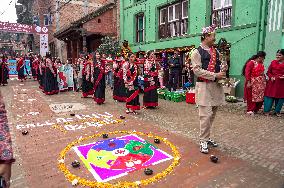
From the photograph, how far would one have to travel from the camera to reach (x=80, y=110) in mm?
8344

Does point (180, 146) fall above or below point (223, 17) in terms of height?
below

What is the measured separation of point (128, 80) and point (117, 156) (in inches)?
144

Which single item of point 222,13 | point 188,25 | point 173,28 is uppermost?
point 222,13

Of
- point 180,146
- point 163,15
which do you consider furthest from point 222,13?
point 180,146

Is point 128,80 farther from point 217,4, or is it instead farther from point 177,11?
point 177,11

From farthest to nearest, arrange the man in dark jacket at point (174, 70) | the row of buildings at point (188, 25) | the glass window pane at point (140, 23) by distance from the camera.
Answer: the glass window pane at point (140, 23), the man in dark jacket at point (174, 70), the row of buildings at point (188, 25)

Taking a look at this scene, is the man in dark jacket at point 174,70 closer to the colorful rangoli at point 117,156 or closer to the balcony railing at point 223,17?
the balcony railing at point 223,17

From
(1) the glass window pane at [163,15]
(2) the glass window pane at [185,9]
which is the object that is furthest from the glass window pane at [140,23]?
(2) the glass window pane at [185,9]

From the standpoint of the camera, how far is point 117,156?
4.19 metres

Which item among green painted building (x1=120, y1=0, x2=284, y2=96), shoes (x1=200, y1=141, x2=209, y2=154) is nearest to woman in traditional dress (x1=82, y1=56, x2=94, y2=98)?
green painted building (x1=120, y1=0, x2=284, y2=96)

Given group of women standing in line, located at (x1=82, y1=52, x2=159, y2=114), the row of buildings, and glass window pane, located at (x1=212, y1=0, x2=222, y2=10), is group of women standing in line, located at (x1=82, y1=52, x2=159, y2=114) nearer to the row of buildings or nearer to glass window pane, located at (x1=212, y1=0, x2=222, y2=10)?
the row of buildings

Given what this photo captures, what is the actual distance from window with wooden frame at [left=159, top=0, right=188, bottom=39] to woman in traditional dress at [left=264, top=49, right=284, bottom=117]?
7102mm

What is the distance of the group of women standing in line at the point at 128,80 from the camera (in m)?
7.64

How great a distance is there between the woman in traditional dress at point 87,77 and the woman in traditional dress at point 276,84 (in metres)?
6.71
